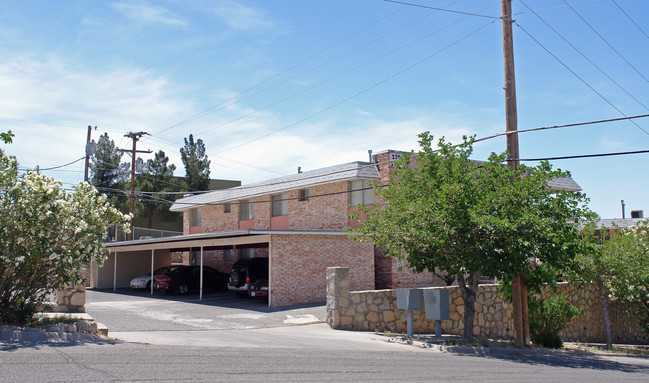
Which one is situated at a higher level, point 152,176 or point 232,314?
point 152,176

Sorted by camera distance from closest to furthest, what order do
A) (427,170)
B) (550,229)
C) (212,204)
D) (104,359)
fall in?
(104,359) → (550,229) → (427,170) → (212,204)

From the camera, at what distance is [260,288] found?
2253 centimetres

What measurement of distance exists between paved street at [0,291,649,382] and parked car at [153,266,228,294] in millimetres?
9307

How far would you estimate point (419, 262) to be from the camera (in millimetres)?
14500

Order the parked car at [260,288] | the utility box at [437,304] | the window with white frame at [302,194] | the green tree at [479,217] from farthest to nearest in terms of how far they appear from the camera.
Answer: the window with white frame at [302,194] → the parked car at [260,288] → the utility box at [437,304] → the green tree at [479,217]

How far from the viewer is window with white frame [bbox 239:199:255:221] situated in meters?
33.0

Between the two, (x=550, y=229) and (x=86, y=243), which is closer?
(x=86, y=243)

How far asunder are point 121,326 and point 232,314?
4.89 meters

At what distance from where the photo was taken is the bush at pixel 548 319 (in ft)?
52.5

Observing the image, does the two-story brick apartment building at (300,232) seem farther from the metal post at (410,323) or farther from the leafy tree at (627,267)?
the leafy tree at (627,267)

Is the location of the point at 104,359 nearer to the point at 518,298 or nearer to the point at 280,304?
the point at 518,298

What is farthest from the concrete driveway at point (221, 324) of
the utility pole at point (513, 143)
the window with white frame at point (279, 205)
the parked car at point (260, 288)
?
the window with white frame at point (279, 205)

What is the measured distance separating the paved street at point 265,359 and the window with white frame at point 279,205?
12.8 meters

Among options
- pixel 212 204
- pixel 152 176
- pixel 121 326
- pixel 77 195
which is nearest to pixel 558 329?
pixel 121 326
